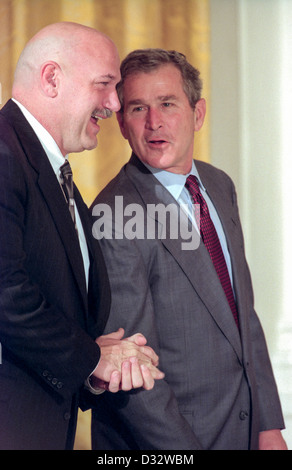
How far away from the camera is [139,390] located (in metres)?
1.32

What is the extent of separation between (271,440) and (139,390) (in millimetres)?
448

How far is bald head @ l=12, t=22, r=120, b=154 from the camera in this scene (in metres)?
1.27

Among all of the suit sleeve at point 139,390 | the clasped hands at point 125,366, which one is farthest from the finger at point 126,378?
the suit sleeve at point 139,390

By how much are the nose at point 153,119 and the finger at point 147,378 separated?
57cm

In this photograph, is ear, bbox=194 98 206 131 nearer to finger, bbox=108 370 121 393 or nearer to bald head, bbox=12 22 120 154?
bald head, bbox=12 22 120 154

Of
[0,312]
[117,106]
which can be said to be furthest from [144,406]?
[117,106]

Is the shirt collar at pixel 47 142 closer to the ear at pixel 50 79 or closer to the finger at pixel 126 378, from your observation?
the ear at pixel 50 79

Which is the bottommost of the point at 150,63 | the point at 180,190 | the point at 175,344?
the point at 175,344

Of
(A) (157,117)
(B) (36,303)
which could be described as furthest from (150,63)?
(B) (36,303)

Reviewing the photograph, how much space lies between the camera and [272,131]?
2.45 metres

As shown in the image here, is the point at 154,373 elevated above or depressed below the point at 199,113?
below

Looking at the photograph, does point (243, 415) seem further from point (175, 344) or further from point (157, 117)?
point (157, 117)

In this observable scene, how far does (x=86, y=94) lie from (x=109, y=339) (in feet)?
1.66
